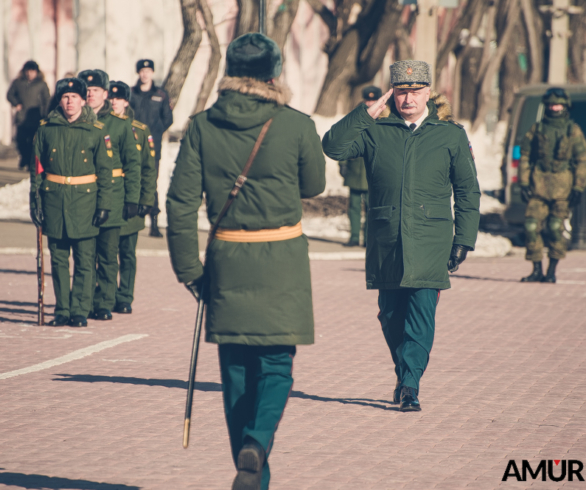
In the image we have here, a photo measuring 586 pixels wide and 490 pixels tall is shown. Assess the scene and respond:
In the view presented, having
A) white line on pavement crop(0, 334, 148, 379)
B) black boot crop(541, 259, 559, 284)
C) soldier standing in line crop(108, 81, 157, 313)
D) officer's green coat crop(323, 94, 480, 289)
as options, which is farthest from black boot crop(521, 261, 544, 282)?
officer's green coat crop(323, 94, 480, 289)

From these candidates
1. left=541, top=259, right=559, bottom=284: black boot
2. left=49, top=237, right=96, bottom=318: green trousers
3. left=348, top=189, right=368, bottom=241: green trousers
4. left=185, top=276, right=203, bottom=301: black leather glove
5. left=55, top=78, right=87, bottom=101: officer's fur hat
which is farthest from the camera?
left=348, top=189, right=368, bottom=241: green trousers

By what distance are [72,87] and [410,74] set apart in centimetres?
330

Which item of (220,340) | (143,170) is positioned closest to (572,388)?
(220,340)

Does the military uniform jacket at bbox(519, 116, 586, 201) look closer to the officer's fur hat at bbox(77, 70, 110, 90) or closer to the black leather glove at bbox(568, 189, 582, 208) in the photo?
the black leather glove at bbox(568, 189, 582, 208)

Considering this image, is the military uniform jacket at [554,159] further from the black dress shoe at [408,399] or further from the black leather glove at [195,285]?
the black leather glove at [195,285]

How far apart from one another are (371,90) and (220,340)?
9.98 m

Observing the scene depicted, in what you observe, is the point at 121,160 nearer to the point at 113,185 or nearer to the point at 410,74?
the point at 113,185

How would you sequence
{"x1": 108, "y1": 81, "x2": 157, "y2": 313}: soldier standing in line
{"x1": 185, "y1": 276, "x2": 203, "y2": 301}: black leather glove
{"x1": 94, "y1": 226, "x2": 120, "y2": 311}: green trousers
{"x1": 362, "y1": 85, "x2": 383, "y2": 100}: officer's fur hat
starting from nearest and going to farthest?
{"x1": 185, "y1": 276, "x2": 203, "y2": 301}: black leather glove → {"x1": 94, "y1": 226, "x2": 120, "y2": 311}: green trousers → {"x1": 108, "y1": 81, "x2": 157, "y2": 313}: soldier standing in line → {"x1": 362, "y1": 85, "x2": 383, "y2": 100}: officer's fur hat

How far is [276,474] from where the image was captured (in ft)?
16.3

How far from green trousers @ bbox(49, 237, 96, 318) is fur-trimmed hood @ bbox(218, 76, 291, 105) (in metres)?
4.65

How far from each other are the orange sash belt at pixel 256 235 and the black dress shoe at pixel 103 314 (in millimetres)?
4987

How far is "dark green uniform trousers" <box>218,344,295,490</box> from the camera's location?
4410mm

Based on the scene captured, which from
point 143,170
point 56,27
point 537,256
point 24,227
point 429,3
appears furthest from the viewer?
point 56,27

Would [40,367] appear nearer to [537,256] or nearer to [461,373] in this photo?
[461,373]
